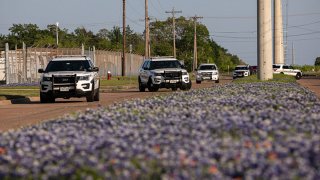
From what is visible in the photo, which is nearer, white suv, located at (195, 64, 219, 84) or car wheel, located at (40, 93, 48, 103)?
car wheel, located at (40, 93, 48, 103)

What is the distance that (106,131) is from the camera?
7.12 m

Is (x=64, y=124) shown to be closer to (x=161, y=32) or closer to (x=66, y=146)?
(x=66, y=146)

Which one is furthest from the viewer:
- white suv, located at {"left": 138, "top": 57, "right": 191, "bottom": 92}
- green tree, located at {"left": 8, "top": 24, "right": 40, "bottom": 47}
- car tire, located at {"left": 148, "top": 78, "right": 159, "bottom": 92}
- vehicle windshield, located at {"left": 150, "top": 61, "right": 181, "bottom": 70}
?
green tree, located at {"left": 8, "top": 24, "right": 40, "bottom": 47}

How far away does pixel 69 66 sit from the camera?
28109 mm

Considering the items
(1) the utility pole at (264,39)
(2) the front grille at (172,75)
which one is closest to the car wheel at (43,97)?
(2) the front grille at (172,75)

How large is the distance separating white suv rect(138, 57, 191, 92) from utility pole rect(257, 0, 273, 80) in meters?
4.02

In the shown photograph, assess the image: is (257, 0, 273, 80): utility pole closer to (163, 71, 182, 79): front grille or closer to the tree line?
(163, 71, 182, 79): front grille

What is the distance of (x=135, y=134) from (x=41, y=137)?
3.06 ft

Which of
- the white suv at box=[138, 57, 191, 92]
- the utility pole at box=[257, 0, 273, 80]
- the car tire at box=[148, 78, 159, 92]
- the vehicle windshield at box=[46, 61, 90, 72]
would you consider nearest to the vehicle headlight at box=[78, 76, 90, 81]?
the vehicle windshield at box=[46, 61, 90, 72]

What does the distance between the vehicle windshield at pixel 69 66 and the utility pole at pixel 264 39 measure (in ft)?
35.8

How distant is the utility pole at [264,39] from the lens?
3503cm

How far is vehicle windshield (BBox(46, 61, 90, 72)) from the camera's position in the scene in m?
28.0

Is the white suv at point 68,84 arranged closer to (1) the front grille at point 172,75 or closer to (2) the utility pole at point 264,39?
(1) the front grille at point 172,75

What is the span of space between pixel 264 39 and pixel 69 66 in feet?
38.0
